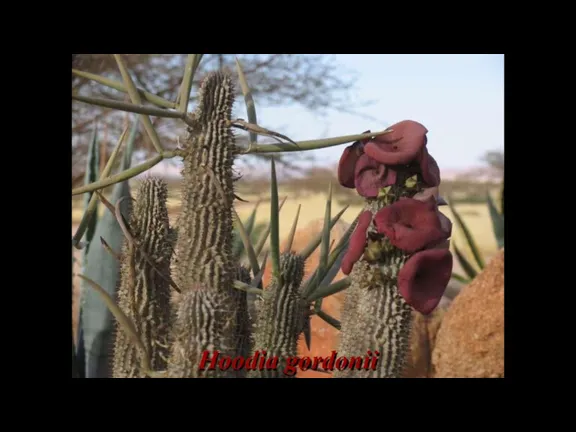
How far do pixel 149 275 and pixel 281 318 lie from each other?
31 cm

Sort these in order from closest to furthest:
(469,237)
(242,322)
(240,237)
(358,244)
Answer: (358,244) < (242,322) < (240,237) < (469,237)

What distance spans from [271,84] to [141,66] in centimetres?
64

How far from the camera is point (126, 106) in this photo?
1.49 m

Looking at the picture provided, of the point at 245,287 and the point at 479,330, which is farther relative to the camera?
the point at 479,330

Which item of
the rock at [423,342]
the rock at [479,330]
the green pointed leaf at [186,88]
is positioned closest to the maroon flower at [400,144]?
the green pointed leaf at [186,88]

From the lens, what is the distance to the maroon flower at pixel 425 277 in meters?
1.54

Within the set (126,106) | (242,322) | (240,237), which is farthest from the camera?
(240,237)

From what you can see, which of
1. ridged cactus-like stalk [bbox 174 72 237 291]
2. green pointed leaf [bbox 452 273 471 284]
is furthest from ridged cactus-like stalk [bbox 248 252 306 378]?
green pointed leaf [bbox 452 273 471 284]

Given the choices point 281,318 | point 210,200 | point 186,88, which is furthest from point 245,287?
point 186,88

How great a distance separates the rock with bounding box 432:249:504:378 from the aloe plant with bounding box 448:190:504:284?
9.2 inches

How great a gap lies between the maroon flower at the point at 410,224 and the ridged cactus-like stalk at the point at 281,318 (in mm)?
229

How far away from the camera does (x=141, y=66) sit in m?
3.46

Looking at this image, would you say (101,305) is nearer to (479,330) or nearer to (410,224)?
(410,224)
